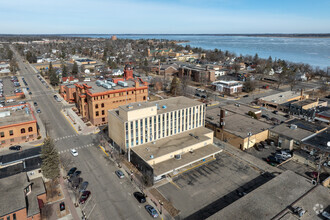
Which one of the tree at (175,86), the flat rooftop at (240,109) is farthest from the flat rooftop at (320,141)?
the tree at (175,86)

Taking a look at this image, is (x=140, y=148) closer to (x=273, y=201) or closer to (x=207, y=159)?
(x=207, y=159)

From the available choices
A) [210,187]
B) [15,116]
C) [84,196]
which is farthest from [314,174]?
[15,116]

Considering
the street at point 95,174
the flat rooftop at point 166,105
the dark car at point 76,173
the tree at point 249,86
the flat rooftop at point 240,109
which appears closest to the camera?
the street at point 95,174

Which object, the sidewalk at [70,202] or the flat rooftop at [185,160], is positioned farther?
the flat rooftop at [185,160]

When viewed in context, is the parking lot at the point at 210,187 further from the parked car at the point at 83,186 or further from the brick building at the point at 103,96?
the brick building at the point at 103,96

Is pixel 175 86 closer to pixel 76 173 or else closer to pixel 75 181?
pixel 76 173

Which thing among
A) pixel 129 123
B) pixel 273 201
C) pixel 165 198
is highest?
pixel 129 123

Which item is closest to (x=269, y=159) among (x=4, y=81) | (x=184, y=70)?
(x=184, y=70)
